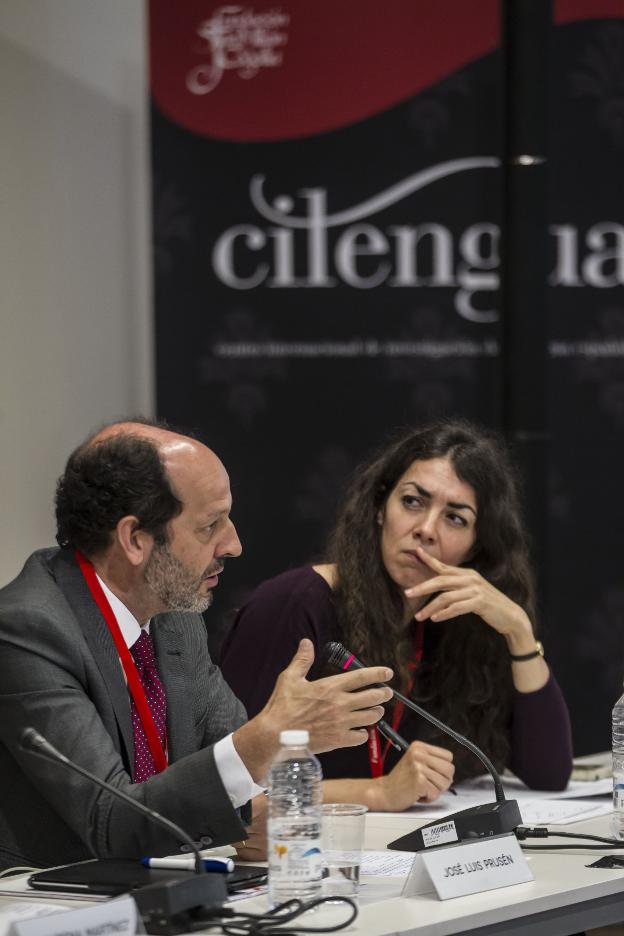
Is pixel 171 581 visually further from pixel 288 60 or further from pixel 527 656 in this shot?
pixel 288 60

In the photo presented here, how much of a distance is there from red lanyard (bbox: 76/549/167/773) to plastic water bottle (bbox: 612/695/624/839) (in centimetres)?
76

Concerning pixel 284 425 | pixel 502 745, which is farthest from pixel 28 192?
pixel 502 745

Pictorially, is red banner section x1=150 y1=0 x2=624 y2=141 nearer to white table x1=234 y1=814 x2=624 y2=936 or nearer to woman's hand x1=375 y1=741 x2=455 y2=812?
woman's hand x1=375 y1=741 x2=455 y2=812

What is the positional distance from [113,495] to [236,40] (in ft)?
7.57

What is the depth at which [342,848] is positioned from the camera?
6.68 ft

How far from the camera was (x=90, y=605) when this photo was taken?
2.39 m

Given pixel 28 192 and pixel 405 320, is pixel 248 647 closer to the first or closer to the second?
pixel 405 320

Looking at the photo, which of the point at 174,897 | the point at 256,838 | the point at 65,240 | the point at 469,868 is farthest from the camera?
the point at 65,240

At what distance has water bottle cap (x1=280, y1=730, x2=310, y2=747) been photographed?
1919 millimetres

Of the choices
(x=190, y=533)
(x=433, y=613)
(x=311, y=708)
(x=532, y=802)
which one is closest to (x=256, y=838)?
(x=311, y=708)

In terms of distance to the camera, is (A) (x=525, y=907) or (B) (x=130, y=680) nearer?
(A) (x=525, y=907)

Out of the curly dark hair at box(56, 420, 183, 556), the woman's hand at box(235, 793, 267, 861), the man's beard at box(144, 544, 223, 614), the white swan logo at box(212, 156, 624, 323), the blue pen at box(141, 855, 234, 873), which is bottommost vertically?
the woman's hand at box(235, 793, 267, 861)

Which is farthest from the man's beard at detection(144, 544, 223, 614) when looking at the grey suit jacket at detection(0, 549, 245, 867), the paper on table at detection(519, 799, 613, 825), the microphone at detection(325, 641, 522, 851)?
the paper on table at detection(519, 799, 613, 825)

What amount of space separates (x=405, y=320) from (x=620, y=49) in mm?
1052
